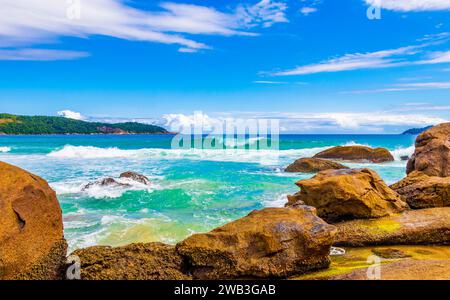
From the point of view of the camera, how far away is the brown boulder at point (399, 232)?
7.99 meters

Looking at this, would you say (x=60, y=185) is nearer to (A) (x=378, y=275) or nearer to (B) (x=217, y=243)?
(B) (x=217, y=243)

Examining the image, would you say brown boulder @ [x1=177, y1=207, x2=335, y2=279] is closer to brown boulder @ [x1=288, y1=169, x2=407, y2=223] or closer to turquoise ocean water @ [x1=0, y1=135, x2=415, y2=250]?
brown boulder @ [x1=288, y1=169, x2=407, y2=223]

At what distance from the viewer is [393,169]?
26828mm

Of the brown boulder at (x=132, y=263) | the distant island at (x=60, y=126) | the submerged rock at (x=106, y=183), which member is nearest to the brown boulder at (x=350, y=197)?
the brown boulder at (x=132, y=263)

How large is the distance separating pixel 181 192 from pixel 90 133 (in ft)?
468

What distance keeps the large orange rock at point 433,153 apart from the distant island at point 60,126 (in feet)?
445

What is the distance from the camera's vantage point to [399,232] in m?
8.12

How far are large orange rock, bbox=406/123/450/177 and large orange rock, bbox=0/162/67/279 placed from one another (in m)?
13.7

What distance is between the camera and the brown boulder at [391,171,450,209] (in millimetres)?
9750

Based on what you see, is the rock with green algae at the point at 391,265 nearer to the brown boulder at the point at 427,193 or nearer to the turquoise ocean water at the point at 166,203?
the brown boulder at the point at 427,193

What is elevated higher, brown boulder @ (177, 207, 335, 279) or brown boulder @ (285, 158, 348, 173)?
brown boulder @ (177, 207, 335, 279)

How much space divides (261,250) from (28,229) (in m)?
3.61

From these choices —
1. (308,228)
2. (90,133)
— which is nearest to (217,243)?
(308,228)

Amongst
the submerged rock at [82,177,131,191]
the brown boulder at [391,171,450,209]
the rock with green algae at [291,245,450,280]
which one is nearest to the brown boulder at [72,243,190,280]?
the rock with green algae at [291,245,450,280]
